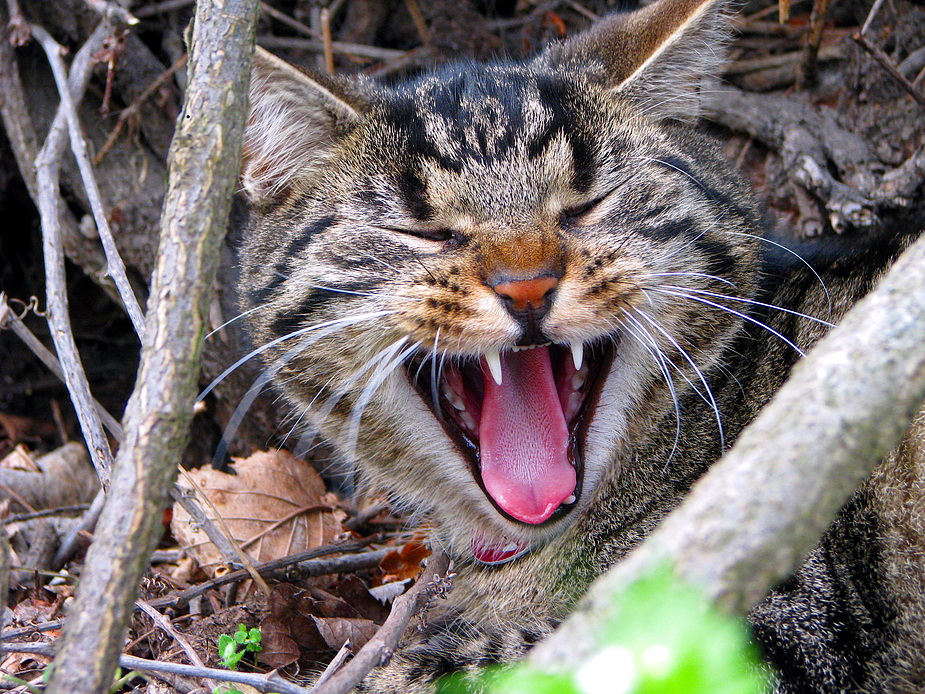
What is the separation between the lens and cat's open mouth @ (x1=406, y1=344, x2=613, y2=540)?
7.82 ft

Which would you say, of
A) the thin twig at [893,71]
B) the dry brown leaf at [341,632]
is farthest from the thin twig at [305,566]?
the thin twig at [893,71]

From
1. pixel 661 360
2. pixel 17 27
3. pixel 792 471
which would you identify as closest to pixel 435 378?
pixel 661 360

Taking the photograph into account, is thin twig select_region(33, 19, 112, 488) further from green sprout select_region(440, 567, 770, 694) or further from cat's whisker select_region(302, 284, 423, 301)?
green sprout select_region(440, 567, 770, 694)

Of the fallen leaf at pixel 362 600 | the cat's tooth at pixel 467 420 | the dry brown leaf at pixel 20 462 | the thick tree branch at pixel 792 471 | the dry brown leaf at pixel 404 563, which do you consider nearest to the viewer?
the thick tree branch at pixel 792 471

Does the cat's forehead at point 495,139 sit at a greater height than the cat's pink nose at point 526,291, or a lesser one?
greater

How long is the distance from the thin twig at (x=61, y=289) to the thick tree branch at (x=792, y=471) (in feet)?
5.66

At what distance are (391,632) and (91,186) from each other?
185 cm

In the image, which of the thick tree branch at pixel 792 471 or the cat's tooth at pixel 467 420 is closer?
the thick tree branch at pixel 792 471

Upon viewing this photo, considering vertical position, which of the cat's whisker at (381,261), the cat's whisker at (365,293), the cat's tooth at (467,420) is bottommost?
the cat's tooth at (467,420)

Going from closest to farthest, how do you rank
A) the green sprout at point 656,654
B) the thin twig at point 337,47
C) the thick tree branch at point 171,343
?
the green sprout at point 656,654 → the thick tree branch at point 171,343 → the thin twig at point 337,47

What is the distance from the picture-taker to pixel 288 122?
8.27 ft

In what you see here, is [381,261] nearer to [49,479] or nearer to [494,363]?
[494,363]

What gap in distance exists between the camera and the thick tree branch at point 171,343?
1364mm

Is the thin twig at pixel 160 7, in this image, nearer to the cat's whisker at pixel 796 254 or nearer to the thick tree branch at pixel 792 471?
the cat's whisker at pixel 796 254
